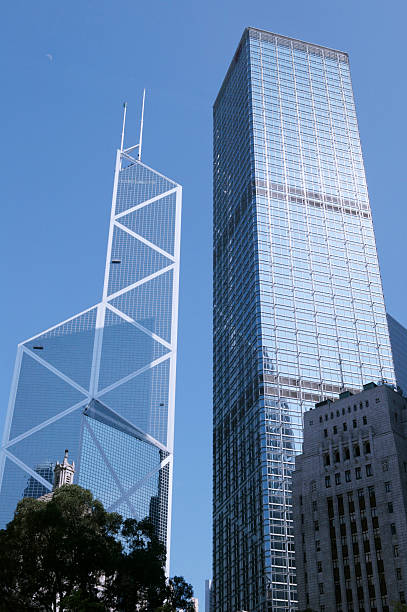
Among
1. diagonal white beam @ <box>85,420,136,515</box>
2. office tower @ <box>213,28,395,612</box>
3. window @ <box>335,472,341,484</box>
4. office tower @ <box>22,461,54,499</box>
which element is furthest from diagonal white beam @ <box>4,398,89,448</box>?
window @ <box>335,472,341,484</box>

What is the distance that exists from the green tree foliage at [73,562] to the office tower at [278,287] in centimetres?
5501

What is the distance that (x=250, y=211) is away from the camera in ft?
504

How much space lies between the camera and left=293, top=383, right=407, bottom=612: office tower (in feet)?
269

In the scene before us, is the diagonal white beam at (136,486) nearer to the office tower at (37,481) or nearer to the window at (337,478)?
the office tower at (37,481)

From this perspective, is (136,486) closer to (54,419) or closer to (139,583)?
(54,419)

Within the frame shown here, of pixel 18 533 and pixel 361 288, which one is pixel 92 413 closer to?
pixel 361 288

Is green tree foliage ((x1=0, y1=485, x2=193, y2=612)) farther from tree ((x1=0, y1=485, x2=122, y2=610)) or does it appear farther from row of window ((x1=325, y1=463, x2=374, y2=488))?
row of window ((x1=325, y1=463, x2=374, y2=488))

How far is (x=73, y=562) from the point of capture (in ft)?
187

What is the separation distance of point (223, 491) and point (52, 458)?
6313 centimetres

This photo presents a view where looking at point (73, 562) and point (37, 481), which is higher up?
point (37, 481)

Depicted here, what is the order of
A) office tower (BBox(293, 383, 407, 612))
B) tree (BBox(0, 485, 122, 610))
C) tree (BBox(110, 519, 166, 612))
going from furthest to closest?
office tower (BBox(293, 383, 407, 612)) → tree (BBox(110, 519, 166, 612)) → tree (BBox(0, 485, 122, 610))

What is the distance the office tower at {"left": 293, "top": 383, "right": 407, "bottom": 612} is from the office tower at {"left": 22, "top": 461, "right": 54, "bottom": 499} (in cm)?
10123

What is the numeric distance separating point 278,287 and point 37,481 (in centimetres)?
8431

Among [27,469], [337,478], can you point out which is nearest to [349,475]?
[337,478]
